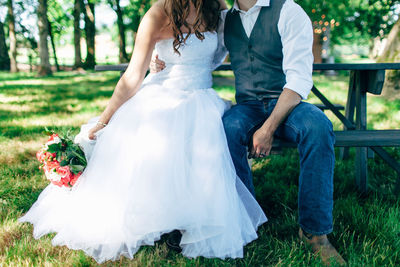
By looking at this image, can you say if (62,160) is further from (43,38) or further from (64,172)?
(43,38)

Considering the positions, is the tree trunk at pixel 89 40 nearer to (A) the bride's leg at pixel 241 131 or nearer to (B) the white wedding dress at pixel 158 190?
(B) the white wedding dress at pixel 158 190

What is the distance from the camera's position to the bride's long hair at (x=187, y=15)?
7.17 ft

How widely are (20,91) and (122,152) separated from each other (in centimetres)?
745

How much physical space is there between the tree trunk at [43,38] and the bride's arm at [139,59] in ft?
38.7

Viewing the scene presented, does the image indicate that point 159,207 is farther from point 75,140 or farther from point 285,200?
point 285,200

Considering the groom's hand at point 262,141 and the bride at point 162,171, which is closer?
the bride at point 162,171

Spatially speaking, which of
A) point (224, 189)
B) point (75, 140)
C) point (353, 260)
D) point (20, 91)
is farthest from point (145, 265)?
point (20, 91)

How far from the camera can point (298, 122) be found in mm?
2029

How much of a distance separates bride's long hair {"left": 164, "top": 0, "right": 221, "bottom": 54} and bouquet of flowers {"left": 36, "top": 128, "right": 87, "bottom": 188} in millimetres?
978

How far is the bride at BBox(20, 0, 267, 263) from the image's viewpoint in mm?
1817

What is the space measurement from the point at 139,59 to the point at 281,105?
3.19 ft

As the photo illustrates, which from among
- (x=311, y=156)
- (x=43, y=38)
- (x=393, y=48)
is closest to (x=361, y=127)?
(x=311, y=156)

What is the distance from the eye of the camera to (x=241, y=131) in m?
2.10

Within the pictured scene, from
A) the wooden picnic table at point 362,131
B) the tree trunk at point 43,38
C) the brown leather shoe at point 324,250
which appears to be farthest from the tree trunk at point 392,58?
the tree trunk at point 43,38
